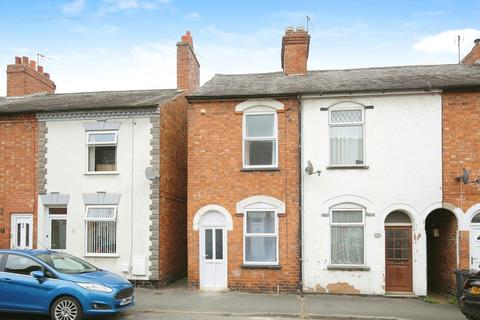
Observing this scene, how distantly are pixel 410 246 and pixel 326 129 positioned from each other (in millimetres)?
4333

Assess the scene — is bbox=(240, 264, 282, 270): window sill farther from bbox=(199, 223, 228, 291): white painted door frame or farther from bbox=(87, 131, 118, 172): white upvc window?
bbox=(87, 131, 118, 172): white upvc window

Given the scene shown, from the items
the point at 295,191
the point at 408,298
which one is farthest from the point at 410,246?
the point at 295,191

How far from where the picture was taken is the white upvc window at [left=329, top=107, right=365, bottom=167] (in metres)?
13.5

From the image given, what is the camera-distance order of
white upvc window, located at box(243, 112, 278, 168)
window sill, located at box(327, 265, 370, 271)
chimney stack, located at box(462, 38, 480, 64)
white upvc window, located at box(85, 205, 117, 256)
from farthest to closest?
chimney stack, located at box(462, 38, 480, 64)
white upvc window, located at box(85, 205, 117, 256)
white upvc window, located at box(243, 112, 278, 168)
window sill, located at box(327, 265, 370, 271)

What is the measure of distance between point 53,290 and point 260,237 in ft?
20.7

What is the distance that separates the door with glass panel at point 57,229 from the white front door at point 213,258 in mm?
4776

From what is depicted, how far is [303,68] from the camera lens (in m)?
16.0

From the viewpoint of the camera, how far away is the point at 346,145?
1361 centimetres

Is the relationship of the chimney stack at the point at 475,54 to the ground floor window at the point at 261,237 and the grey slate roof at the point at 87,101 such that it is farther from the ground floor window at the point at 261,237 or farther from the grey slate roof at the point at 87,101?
the grey slate roof at the point at 87,101

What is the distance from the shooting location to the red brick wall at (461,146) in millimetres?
12844

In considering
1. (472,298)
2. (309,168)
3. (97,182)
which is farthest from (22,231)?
(472,298)

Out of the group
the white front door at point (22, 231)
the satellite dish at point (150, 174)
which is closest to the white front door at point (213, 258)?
the satellite dish at point (150, 174)

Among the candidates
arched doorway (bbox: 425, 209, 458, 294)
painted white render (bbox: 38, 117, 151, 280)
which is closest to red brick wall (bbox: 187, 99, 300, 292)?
painted white render (bbox: 38, 117, 151, 280)

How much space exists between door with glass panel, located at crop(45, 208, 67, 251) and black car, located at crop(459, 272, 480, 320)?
11.9 meters
